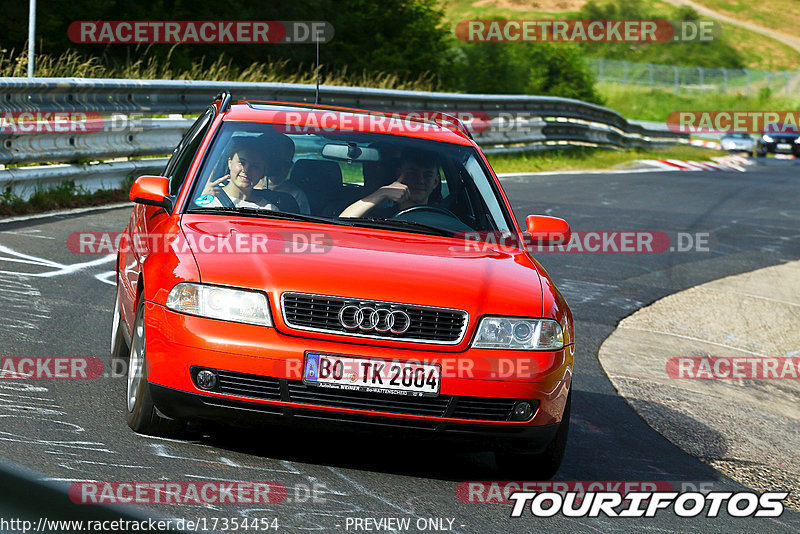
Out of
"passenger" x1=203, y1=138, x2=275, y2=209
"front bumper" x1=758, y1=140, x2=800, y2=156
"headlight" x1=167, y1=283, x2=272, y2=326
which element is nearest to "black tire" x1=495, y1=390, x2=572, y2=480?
"headlight" x1=167, y1=283, x2=272, y2=326

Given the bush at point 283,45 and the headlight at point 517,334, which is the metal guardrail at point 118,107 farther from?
the bush at point 283,45

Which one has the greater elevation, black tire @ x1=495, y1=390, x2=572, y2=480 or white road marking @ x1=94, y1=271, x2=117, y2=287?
black tire @ x1=495, y1=390, x2=572, y2=480

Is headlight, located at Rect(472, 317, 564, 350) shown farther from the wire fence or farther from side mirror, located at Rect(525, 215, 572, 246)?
the wire fence

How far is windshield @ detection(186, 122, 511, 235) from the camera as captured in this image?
5605 millimetres

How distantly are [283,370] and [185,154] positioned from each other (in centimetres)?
218

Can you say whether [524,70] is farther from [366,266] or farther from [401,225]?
[366,266]

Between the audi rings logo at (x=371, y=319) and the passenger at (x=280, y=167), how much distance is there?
3.97 ft

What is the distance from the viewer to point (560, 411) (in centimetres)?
486

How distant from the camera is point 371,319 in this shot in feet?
14.7

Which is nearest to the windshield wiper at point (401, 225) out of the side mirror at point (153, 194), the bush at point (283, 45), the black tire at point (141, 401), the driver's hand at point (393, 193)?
the driver's hand at point (393, 193)

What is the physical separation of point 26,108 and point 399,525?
8265mm

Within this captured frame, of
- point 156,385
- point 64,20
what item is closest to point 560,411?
point 156,385

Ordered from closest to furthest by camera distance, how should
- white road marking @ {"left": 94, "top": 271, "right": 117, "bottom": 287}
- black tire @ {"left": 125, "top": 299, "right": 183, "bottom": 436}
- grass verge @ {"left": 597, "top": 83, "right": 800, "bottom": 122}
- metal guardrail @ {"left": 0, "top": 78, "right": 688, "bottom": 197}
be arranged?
black tire @ {"left": 125, "top": 299, "right": 183, "bottom": 436}, white road marking @ {"left": 94, "top": 271, "right": 117, "bottom": 287}, metal guardrail @ {"left": 0, "top": 78, "right": 688, "bottom": 197}, grass verge @ {"left": 597, "top": 83, "right": 800, "bottom": 122}

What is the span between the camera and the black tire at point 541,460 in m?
4.91
